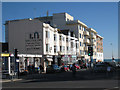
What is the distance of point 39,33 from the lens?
139 feet

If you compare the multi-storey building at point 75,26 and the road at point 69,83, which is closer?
the road at point 69,83

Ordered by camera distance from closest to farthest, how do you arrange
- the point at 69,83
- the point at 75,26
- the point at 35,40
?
the point at 69,83
the point at 35,40
the point at 75,26

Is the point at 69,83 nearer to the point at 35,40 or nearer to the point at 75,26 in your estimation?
the point at 35,40

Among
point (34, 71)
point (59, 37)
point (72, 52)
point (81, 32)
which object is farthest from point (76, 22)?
point (34, 71)

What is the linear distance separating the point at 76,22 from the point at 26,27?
23.4m

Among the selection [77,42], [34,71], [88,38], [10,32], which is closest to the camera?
[34,71]

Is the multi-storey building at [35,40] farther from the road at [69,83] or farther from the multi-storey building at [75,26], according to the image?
the road at [69,83]

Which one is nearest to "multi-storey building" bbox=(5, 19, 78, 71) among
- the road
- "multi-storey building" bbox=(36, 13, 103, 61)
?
"multi-storey building" bbox=(36, 13, 103, 61)

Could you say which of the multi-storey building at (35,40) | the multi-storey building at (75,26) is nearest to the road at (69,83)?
the multi-storey building at (35,40)

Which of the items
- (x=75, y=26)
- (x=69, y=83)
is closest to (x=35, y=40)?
(x=75, y=26)

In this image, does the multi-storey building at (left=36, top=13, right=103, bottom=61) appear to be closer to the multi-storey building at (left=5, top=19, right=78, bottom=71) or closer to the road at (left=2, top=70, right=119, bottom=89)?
the multi-storey building at (left=5, top=19, right=78, bottom=71)

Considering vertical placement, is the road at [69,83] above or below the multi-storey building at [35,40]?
below

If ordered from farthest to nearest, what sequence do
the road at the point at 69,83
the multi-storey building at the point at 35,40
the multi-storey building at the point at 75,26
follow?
the multi-storey building at the point at 75,26
the multi-storey building at the point at 35,40
the road at the point at 69,83

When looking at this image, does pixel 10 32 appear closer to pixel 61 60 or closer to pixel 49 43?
pixel 49 43
